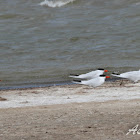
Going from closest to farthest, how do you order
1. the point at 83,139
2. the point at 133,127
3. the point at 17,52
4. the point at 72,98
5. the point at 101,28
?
the point at 83,139 → the point at 133,127 → the point at 72,98 → the point at 17,52 → the point at 101,28

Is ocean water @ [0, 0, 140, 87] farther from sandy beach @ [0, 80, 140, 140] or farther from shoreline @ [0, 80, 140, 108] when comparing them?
sandy beach @ [0, 80, 140, 140]

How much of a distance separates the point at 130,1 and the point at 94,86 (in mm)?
12016

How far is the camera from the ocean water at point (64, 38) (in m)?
13.1

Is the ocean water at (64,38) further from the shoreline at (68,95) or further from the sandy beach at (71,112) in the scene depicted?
the sandy beach at (71,112)

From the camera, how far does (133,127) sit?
590 centimetres

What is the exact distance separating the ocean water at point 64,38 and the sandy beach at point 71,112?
2.35 metres

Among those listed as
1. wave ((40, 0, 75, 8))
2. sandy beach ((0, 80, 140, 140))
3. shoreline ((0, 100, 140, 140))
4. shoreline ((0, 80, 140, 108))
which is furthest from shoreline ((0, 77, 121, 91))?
wave ((40, 0, 75, 8))

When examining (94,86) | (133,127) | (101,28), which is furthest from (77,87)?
(101,28)

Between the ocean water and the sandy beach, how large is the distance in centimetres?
235

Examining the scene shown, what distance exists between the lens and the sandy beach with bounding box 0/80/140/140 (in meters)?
5.81

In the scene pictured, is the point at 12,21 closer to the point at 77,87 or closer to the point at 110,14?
the point at 110,14

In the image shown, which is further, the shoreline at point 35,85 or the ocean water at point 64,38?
the ocean water at point 64,38

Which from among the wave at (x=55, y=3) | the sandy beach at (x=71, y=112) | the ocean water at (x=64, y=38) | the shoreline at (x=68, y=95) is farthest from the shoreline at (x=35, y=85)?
the wave at (x=55, y=3)

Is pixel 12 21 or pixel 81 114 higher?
pixel 12 21
